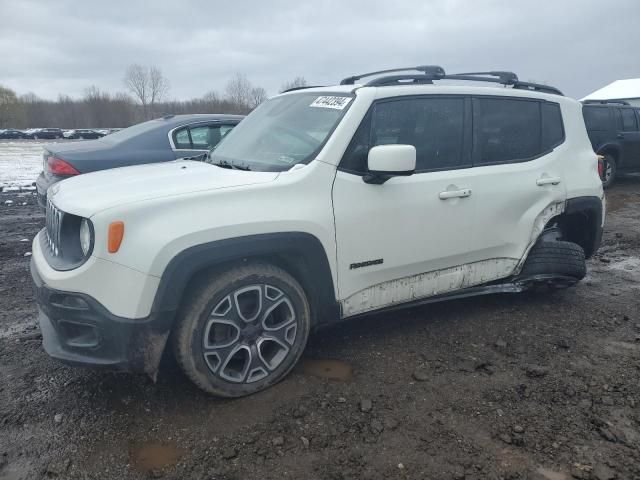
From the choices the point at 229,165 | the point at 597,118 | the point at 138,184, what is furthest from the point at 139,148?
the point at 597,118

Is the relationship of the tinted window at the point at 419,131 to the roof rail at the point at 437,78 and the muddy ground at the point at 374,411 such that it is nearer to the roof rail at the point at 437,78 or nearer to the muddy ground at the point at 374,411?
the roof rail at the point at 437,78

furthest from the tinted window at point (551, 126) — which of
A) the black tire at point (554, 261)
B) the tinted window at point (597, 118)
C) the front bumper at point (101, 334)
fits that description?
the tinted window at point (597, 118)

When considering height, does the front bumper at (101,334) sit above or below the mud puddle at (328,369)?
above

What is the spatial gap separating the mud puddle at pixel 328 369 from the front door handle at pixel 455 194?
130 centimetres

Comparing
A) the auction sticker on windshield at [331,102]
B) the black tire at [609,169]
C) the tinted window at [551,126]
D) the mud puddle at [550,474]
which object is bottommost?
the mud puddle at [550,474]

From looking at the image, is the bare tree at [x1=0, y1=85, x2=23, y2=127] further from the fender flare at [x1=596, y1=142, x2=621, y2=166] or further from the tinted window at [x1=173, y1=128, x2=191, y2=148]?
the fender flare at [x1=596, y1=142, x2=621, y2=166]

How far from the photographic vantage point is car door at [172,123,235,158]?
630cm

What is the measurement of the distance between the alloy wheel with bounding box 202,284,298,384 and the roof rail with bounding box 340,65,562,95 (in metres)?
1.65

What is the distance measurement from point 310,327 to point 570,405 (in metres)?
1.56

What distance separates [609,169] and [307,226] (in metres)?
10.7

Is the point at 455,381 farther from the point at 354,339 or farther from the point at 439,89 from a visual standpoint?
the point at 439,89

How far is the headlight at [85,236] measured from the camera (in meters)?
2.52

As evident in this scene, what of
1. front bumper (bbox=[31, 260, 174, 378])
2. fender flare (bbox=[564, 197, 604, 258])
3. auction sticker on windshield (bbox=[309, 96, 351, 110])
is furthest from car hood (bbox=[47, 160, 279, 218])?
fender flare (bbox=[564, 197, 604, 258])

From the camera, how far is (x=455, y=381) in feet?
10.1
